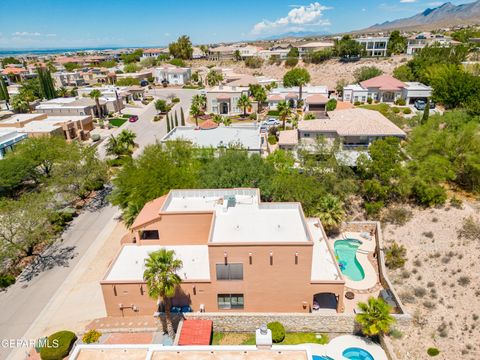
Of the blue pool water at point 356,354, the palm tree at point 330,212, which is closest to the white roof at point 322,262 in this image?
the palm tree at point 330,212

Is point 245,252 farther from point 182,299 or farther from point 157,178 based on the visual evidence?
point 157,178

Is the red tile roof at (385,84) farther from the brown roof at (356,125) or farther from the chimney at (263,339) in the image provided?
the chimney at (263,339)

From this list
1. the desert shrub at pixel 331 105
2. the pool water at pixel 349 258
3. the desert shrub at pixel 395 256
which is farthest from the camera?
the desert shrub at pixel 331 105

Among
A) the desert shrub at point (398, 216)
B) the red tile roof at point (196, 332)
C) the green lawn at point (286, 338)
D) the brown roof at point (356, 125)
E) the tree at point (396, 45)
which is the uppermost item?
the tree at point (396, 45)

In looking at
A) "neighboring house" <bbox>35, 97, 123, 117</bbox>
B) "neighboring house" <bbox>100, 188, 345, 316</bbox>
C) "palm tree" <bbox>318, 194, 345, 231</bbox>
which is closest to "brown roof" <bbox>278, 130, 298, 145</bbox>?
"palm tree" <bbox>318, 194, 345, 231</bbox>

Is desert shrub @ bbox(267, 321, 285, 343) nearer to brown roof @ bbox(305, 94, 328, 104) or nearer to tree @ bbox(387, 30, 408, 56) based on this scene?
brown roof @ bbox(305, 94, 328, 104)

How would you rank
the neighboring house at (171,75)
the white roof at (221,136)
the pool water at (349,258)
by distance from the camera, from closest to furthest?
the pool water at (349,258)
the white roof at (221,136)
the neighboring house at (171,75)

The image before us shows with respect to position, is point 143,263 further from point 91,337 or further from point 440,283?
point 440,283

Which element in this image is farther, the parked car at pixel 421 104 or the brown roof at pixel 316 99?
the brown roof at pixel 316 99
